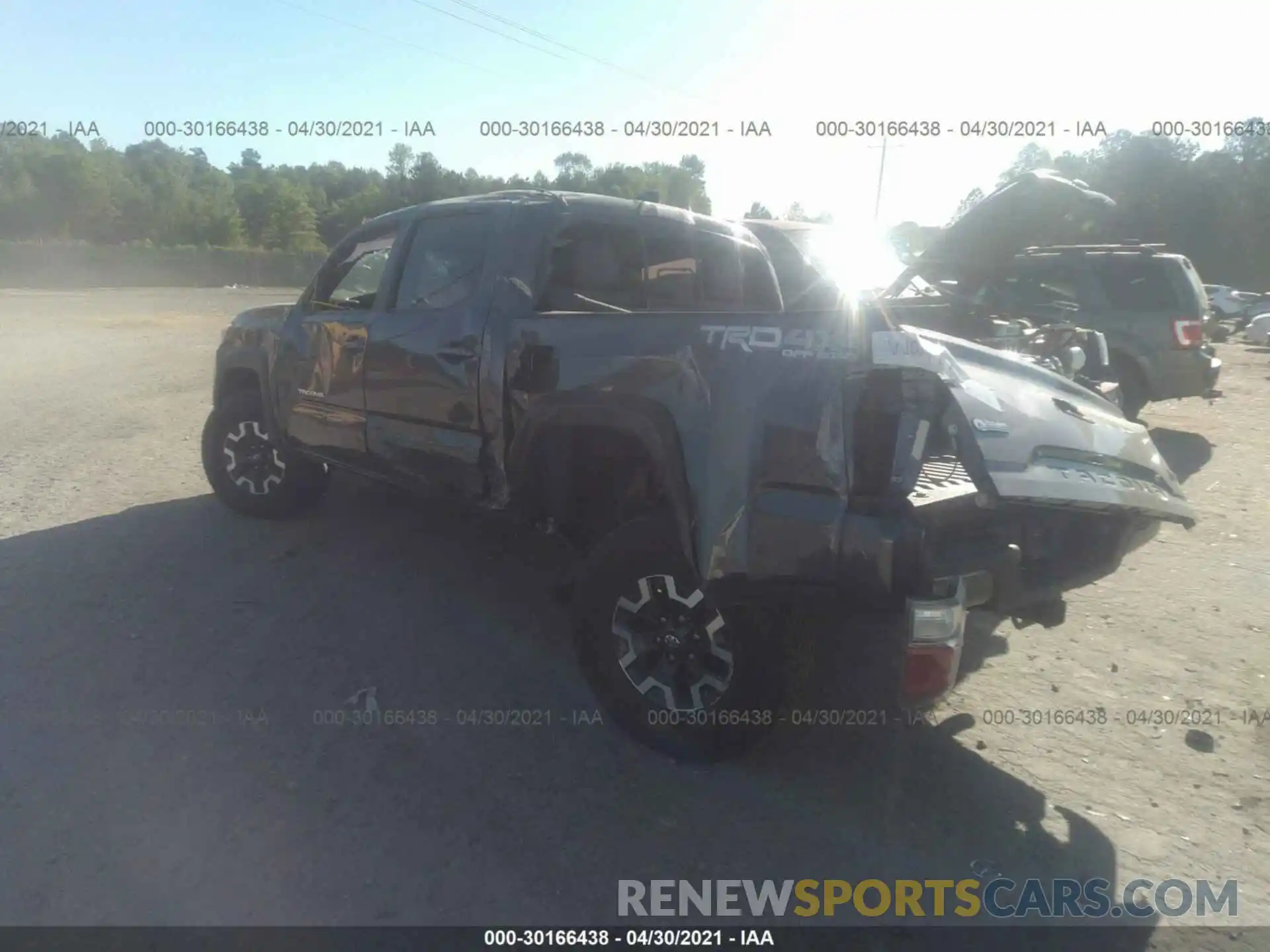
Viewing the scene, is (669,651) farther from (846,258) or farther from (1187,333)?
(1187,333)

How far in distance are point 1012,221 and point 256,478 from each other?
16.6ft

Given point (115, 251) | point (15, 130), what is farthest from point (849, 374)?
point (115, 251)

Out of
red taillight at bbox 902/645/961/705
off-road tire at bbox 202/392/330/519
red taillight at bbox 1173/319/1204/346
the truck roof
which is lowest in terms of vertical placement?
off-road tire at bbox 202/392/330/519

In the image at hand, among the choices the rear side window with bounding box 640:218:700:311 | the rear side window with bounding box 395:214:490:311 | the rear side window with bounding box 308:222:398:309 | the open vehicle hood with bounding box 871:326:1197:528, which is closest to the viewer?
the open vehicle hood with bounding box 871:326:1197:528

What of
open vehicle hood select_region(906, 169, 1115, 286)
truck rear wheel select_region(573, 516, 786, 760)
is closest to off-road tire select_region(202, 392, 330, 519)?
truck rear wheel select_region(573, 516, 786, 760)

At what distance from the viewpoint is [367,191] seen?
749 inches

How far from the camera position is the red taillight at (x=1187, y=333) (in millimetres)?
10047

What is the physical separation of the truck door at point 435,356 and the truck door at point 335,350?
15 cm

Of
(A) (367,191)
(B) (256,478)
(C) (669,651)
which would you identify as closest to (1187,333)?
(C) (669,651)

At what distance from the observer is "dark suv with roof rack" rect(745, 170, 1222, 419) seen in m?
5.99

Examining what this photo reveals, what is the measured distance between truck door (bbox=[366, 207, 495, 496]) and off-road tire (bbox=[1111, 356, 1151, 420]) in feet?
25.6

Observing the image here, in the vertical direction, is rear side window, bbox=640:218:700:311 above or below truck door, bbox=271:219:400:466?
above

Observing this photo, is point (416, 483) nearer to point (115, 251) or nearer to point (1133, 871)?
point (1133, 871)

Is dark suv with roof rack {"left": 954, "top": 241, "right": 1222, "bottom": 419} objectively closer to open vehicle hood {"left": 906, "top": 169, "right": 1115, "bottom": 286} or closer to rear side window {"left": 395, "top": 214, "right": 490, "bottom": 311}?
open vehicle hood {"left": 906, "top": 169, "right": 1115, "bottom": 286}
